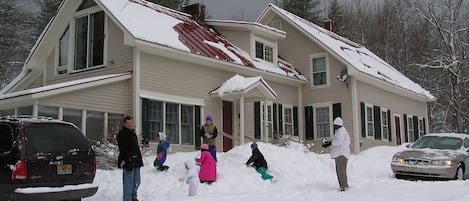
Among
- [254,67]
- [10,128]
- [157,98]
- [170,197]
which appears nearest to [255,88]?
[254,67]

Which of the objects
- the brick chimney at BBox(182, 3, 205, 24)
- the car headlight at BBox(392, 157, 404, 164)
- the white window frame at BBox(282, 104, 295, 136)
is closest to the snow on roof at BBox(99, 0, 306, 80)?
the brick chimney at BBox(182, 3, 205, 24)

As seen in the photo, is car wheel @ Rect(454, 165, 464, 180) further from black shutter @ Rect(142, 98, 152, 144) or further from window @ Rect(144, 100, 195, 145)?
black shutter @ Rect(142, 98, 152, 144)

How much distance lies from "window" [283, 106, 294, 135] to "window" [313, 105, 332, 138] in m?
1.23

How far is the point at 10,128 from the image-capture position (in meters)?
8.90

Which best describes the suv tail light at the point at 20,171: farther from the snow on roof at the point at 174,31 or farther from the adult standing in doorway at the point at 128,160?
the snow on roof at the point at 174,31

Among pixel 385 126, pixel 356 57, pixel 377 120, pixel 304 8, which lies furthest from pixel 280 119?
pixel 304 8

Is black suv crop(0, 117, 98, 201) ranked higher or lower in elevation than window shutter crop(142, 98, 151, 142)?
lower

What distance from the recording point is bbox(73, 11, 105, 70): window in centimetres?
1928

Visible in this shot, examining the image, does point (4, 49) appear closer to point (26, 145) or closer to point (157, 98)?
point (157, 98)

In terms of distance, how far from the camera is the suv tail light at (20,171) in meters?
8.41

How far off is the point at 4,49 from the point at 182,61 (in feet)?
65.9

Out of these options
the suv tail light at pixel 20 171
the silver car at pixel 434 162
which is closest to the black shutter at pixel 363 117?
the silver car at pixel 434 162

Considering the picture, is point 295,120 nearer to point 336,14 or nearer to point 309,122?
point 309,122

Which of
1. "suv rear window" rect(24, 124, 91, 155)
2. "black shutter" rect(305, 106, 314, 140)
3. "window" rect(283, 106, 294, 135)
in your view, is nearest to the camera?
"suv rear window" rect(24, 124, 91, 155)
